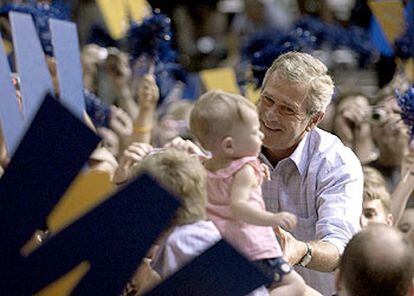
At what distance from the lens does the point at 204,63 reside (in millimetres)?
12164

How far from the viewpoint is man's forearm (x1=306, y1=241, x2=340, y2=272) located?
4.50 metres

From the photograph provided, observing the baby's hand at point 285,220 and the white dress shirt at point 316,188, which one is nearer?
the baby's hand at point 285,220

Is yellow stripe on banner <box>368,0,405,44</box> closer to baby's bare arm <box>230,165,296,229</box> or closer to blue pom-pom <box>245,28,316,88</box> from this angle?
blue pom-pom <box>245,28,316,88</box>

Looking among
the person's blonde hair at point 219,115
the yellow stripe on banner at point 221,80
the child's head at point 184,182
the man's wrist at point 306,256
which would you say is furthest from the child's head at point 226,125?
the yellow stripe on banner at point 221,80

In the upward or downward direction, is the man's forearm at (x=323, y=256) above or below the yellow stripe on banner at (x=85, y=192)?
below

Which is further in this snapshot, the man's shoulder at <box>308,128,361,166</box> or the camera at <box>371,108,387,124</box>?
the camera at <box>371,108,387,124</box>

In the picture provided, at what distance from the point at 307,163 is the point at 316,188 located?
0.09 metres

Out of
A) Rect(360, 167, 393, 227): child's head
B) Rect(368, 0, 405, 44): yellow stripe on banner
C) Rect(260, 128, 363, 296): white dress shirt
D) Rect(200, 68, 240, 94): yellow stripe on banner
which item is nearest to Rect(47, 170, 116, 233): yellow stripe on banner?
Rect(260, 128, 363, 296): white dress shirt

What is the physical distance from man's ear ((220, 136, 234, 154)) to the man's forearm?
640 millimetres

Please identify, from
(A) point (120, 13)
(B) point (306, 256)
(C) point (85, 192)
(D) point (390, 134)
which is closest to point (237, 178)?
(C) point (85, 192)

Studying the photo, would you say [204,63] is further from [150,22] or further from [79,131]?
[79,131]

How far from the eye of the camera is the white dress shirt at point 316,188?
4.75 meters

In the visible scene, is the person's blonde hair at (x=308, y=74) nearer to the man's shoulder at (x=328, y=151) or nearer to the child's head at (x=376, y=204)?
the man's shoulder at (x=328, y=151)

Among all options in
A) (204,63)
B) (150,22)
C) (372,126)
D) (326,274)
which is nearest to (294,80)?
(326,274)
